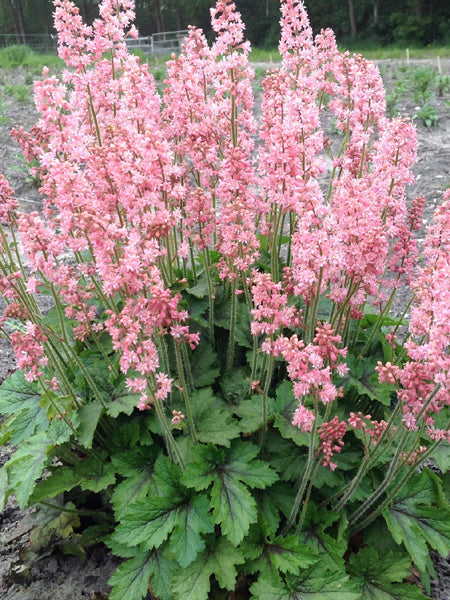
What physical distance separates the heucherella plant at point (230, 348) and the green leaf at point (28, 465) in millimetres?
13

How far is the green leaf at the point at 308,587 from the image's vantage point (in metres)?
2.91

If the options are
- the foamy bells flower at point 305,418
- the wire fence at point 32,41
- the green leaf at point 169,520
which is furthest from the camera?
the wire fence at point 32,41

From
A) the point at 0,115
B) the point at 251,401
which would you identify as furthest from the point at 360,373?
the point at 0,115

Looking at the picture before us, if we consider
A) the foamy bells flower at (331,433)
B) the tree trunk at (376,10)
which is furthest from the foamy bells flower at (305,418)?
the tree trunk at (376,10)

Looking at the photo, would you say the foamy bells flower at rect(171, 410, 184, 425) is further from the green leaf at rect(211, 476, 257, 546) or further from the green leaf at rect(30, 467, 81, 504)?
the green leaf at rect(30, 467, 81, 504)

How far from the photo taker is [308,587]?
9.89 feet

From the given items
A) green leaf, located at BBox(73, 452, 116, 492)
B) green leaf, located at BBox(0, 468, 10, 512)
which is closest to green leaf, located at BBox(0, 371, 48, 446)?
green leaf, located at BBox(0, 468, 10, 512)

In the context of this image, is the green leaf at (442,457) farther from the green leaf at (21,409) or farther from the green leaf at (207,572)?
the green leaf at (21,409)

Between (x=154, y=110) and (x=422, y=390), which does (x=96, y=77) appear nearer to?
(x=154, y=110)

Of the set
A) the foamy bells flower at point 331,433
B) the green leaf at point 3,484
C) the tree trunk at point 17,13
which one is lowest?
the green leaf at point 3,484

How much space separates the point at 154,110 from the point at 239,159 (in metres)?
0.76

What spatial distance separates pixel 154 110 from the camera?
366cm

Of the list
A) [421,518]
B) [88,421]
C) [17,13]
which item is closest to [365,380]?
[421,518]

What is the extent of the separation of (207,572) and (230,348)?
5.02 feet
